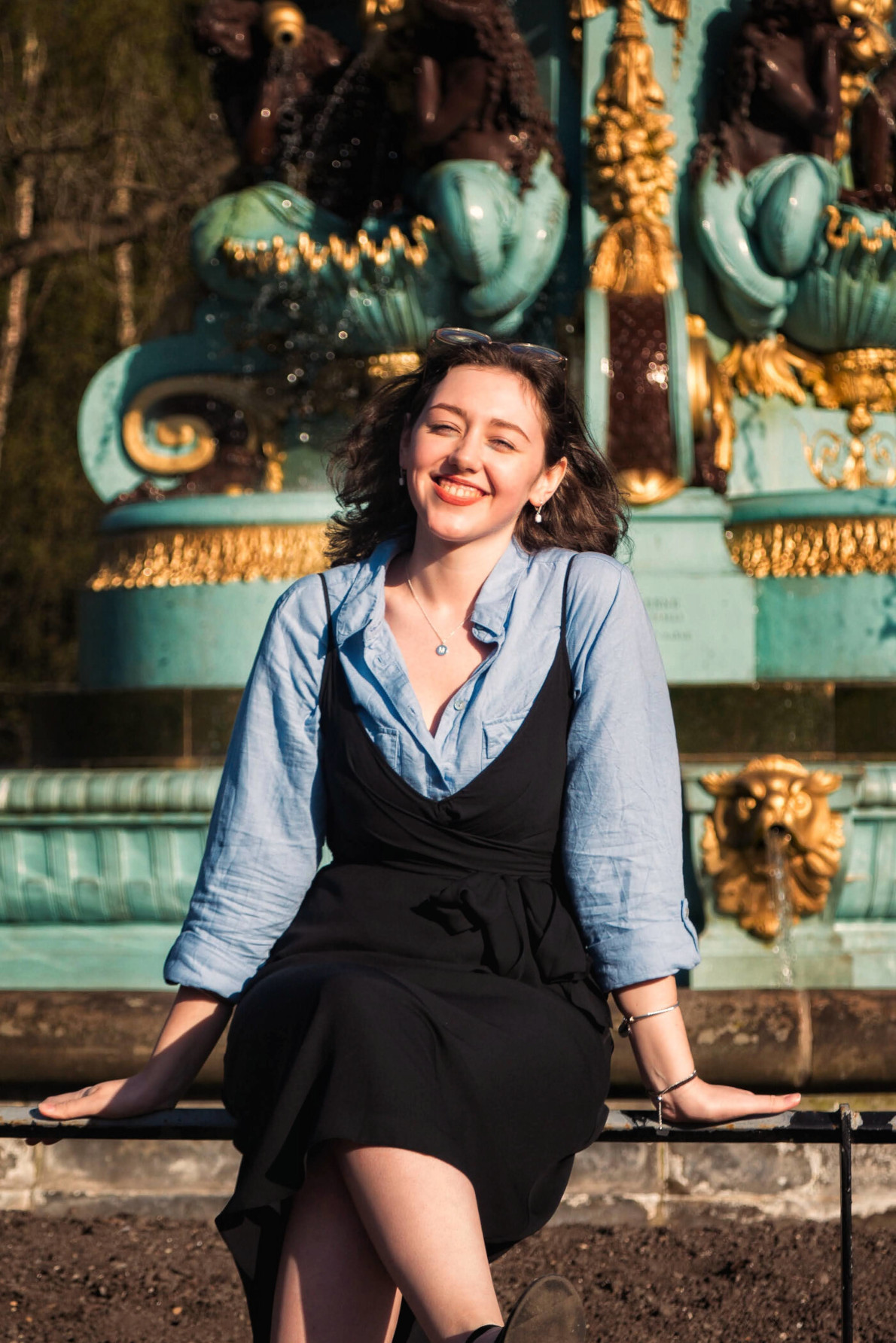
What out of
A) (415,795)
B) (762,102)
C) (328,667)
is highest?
(762,102)

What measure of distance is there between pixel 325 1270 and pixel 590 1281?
126 cm

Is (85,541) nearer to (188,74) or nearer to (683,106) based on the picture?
(188,74)

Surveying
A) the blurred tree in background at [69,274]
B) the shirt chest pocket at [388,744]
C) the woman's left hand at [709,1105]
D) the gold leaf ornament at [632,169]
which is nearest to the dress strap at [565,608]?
the shirt chest pocket at [388,744]

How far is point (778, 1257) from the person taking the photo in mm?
3137

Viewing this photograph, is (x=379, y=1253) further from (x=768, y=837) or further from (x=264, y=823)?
(x=768, y=837)

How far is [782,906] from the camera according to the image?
426 cm

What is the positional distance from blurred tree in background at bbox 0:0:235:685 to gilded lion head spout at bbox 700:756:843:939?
12.4 metres

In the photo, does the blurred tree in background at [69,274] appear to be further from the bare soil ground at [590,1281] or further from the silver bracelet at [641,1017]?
the silver bracelet at [641,1017]

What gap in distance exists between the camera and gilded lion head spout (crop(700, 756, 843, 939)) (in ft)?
13.7

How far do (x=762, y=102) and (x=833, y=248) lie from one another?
22.5 inches

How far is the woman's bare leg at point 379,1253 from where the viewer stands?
6.04 ft

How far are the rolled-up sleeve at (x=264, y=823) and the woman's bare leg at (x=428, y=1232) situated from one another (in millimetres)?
388

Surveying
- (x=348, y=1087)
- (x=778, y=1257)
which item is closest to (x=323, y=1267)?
(x=348, y=1087)

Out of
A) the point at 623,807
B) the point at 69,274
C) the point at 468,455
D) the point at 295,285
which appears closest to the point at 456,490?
the point at 468,455
